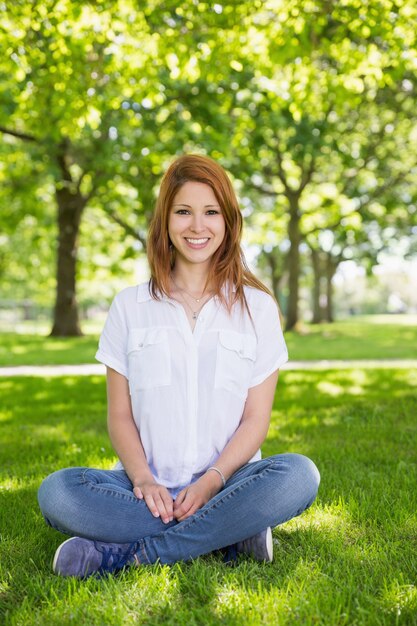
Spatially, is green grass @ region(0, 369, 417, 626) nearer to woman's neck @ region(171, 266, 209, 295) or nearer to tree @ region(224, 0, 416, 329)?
woman's neck @ region(171, 266, 209, 295)

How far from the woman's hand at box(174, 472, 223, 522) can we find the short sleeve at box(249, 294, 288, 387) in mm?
602

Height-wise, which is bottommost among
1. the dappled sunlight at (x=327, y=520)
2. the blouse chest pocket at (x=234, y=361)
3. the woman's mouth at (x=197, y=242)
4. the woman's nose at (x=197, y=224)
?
the dappled sunlight at (x=327, y=520)

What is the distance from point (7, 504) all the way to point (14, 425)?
287 centimetres

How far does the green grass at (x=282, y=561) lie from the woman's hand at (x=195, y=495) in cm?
22

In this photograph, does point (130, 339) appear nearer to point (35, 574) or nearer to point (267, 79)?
point (35, 574)

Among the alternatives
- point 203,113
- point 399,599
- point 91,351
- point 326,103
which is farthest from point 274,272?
point 399,599

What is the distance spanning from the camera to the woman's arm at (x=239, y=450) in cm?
321

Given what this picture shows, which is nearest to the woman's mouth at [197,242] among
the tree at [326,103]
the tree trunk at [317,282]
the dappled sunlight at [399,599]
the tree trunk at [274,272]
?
the dappled sunlight at [399,599]

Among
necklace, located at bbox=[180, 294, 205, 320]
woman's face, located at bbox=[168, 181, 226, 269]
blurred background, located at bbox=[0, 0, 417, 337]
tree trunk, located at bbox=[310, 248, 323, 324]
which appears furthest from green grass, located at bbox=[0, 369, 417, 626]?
tree trunk, located at bbox=[310, 248, 323, 324]

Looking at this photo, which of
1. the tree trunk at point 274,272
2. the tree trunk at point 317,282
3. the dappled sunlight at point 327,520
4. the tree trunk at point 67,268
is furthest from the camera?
the tree trunk at point 274,272

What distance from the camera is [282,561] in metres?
3.14

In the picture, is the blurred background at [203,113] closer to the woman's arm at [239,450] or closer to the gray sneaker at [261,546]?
the woman's arm at [239,450]

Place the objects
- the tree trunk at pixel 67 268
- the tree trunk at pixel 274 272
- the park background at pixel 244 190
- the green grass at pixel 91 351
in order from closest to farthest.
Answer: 1. the park background at pixel 244 190
2. the green grass at pixel 91 351
3. the tree trunk at pixel 67 268
4. the tree trunk at pixel 274 272

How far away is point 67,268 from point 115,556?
19086 millimetres
